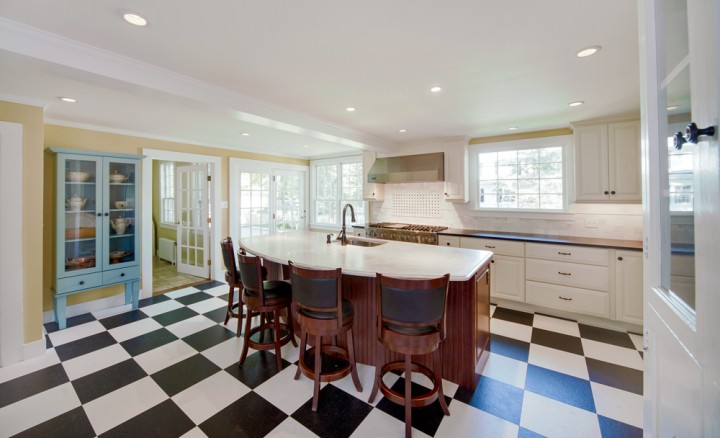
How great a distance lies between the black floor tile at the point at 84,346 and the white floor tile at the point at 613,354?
14.3 feet

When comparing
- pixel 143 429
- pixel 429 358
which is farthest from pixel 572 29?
pixel 143 429

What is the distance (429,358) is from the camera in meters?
2.14

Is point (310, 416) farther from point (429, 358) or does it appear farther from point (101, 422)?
point (101, 422)

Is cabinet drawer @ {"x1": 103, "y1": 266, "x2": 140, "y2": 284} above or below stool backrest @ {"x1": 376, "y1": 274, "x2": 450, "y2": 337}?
below

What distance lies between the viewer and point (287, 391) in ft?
6.68

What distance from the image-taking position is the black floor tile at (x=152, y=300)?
370cm

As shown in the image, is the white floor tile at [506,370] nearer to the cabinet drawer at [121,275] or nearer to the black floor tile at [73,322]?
the cabinet drawer at [121,275]

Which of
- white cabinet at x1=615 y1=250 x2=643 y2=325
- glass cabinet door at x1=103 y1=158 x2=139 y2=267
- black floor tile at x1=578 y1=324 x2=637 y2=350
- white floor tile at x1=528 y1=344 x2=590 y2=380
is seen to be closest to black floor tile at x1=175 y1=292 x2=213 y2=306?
glass cabinet door at x1=103 y1=158 x2=139 y2=267

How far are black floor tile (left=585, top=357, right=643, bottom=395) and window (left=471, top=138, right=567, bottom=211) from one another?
2055mm

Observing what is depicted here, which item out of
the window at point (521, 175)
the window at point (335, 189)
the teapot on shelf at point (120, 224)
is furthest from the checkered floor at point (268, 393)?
the window at point (335, 189)

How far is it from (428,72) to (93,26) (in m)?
2.04

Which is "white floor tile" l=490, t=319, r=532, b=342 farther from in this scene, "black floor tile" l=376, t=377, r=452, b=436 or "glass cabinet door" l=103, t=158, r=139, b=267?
"glass cabinet door" l=103, t=158, r=139, b=267

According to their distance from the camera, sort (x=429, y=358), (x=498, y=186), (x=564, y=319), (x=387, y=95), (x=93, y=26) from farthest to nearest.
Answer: (x=498, y=186) → (x=564, y=319) → (x=387, y=95) → (x=429, y=358) → (x=93, y=26)

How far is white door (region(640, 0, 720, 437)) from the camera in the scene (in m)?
0.63
